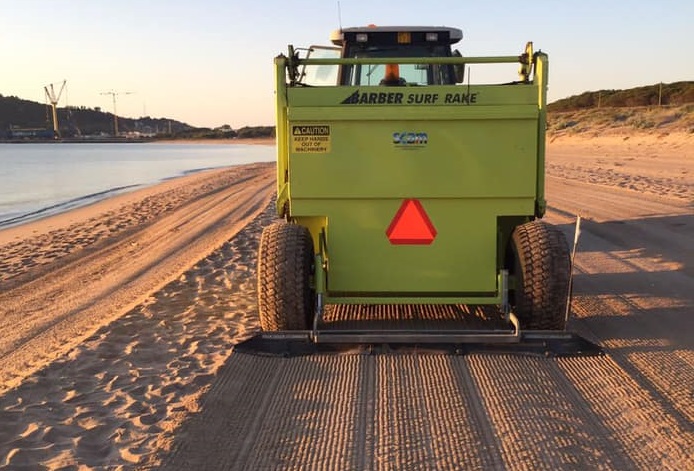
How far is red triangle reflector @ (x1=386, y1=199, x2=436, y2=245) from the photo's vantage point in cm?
501

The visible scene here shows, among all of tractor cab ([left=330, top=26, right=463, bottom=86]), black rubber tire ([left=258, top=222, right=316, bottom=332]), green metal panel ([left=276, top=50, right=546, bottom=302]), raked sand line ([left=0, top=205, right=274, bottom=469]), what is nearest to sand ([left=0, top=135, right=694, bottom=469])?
raked sand line ([left=0, top=205, right=274, bottom=469])

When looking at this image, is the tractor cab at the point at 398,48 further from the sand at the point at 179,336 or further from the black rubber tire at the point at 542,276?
the sand at the point at 179,336

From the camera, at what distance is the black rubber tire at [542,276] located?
16.1 ft

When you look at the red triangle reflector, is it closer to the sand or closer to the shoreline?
the sand

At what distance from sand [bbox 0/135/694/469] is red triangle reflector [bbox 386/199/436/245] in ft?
3.39

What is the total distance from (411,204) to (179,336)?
2287 mm

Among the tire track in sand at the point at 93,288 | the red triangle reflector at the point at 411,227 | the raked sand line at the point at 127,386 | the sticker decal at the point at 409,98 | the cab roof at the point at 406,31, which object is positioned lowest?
the tire track in sand at the point at 93,288

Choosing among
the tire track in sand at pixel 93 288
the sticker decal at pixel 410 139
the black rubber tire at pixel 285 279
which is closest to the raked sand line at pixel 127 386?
the tire track in sand at pixel 93 288

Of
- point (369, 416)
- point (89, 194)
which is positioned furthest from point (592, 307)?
point (89, 194)

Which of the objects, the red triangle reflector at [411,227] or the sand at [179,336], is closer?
the sand at [179,336]

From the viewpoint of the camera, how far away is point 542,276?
4902mm

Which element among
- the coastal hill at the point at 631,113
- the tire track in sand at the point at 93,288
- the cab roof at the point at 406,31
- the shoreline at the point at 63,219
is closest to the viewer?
the tire track in sand at the point at 93,288

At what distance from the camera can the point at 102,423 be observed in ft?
12.3

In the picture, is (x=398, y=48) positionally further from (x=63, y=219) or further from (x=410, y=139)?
(x=63, y=219)
